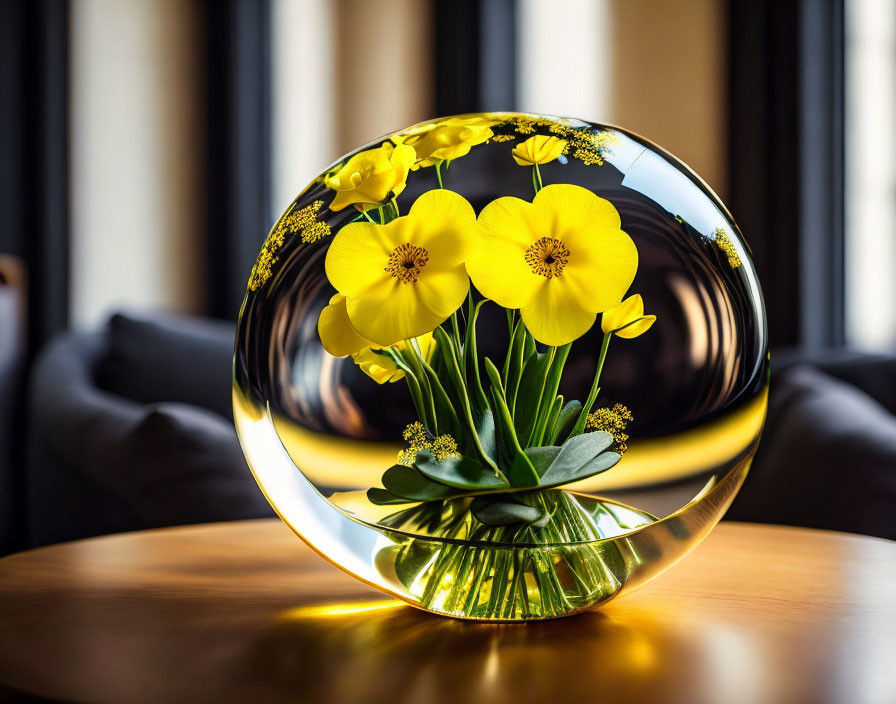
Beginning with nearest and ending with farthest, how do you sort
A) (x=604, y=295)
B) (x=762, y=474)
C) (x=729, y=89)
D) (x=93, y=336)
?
1. (x=604, y=295)
2. (x=762, y=474)
3. (x=93, y=336)
4. (x=729, y=89)

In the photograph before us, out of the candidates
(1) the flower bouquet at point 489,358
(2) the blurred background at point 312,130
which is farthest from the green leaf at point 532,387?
(2) the blurred background at point 312,130

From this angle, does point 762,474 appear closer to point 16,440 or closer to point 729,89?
point 729,89

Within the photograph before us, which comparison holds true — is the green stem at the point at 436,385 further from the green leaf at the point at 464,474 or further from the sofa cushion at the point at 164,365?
the sofa cushion at the point at 164,365

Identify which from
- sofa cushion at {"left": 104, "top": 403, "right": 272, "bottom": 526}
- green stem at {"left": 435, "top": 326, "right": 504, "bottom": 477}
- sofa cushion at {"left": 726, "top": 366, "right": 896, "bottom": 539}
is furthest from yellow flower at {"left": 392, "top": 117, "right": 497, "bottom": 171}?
sofa cushion at {"left": 104, "top": 403, "right": 272, "bottom": 526}

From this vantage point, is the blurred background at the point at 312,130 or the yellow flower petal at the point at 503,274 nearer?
the yellow flower petal at the point at 503,274

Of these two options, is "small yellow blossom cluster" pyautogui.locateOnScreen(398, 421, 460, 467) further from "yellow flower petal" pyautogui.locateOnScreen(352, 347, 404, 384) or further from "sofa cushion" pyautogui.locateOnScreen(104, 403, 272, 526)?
"sofa cushion" pyautogui.locateOnScreen(104, 403, 272, 526)

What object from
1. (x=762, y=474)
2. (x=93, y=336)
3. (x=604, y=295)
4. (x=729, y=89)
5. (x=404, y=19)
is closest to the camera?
(x=604, y=295)

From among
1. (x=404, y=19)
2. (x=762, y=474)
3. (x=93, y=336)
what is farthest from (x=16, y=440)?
(x=762, y=474)
